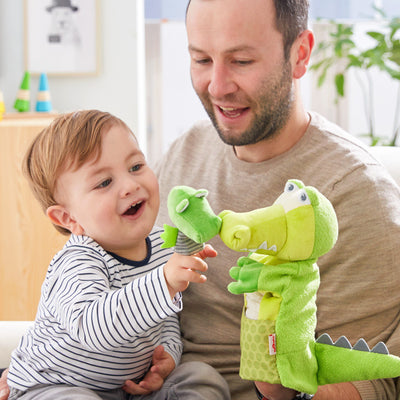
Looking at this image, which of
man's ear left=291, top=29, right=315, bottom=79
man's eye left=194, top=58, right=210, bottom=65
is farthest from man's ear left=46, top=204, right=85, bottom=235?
man's ear left=291, top=29, right=315, bottom=79

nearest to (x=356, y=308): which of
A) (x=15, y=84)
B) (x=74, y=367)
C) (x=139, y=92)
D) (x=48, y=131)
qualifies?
(x=74, y=367)

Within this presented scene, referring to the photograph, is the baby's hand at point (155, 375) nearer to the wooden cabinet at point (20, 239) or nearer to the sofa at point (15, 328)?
the sofa at point (15, 328)

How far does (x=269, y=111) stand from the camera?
152 centimetres

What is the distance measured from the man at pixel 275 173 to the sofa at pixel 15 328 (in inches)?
7.0

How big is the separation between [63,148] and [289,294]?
1.89 feet

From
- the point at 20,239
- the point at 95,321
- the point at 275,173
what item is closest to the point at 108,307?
the point at 95,321

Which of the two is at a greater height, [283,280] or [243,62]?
[243,62]

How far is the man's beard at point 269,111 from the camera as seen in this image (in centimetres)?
150

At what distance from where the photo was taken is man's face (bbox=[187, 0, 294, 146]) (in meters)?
1.43

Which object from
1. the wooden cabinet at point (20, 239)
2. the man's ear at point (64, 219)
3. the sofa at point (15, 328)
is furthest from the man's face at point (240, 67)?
the wooden cabinet at point (20, 239)

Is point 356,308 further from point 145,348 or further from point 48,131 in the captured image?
point 48,131

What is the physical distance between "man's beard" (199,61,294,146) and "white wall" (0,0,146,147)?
2.11 m

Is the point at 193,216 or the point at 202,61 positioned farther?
the point at 202,61

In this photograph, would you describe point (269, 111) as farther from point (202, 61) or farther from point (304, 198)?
point (304, 198)
